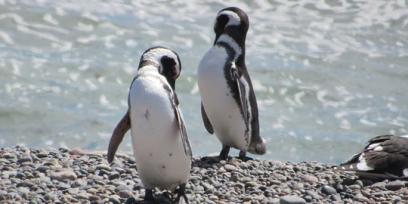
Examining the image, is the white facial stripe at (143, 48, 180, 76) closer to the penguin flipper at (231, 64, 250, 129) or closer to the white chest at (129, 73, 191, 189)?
the white chest at (129, 73, 191, 189)

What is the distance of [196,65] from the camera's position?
45.1ft

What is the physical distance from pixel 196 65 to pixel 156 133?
783cm

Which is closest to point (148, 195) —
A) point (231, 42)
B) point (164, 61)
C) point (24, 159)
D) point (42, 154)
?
point (164, 61)

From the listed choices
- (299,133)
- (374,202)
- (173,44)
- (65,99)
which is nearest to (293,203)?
(374,202)

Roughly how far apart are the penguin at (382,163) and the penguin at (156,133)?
1392 millimetres

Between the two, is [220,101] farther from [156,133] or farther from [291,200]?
[156,133]

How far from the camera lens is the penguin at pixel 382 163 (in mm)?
7004

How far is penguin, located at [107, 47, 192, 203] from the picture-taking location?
593 centimetres

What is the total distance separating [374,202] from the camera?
21.2ft

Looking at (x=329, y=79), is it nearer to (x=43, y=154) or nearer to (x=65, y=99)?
(x=65, y=99)

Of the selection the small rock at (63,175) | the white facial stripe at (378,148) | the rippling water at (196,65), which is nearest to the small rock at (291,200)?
the white facial stripe at (378,148)

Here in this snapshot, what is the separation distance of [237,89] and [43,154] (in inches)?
58.2

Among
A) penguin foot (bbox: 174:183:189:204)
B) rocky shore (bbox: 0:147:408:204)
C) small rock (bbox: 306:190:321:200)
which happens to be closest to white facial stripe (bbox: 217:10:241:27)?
rocky shore (bbox: 0:147:408:204)

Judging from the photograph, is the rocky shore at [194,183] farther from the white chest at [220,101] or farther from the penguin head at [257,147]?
the penguin head at [257,147]
